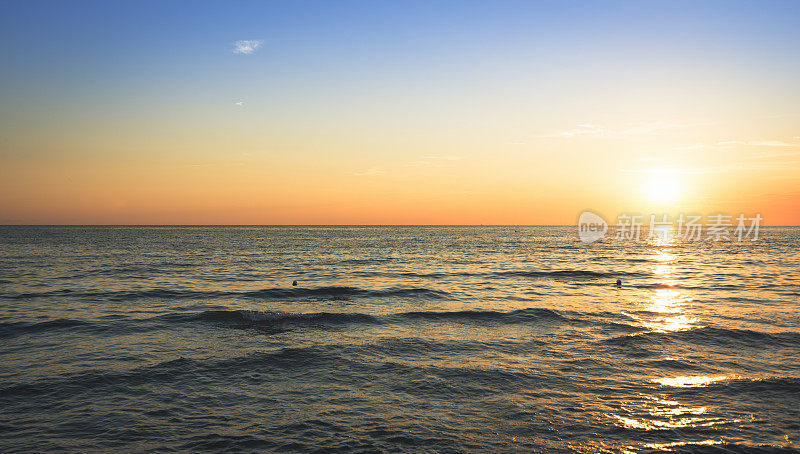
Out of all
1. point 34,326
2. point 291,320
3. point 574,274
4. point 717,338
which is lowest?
point 574,274

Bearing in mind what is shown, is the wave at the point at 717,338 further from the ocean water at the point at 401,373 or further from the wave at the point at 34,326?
the wave at the point at 34,326

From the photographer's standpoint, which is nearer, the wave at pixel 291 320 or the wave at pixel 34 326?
the wave at pixel 34 326

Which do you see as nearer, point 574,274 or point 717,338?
point 717,338

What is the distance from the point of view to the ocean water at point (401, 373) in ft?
33.2

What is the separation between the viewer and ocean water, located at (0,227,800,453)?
1011cm

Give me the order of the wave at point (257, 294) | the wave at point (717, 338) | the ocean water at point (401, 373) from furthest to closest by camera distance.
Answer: the wave at point (257, 294)
the wave at point (717, 338)
the ocean water at point (401, 373)

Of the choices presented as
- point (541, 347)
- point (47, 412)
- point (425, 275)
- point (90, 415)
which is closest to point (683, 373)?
point (541, 347)

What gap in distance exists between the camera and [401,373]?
1450 cm

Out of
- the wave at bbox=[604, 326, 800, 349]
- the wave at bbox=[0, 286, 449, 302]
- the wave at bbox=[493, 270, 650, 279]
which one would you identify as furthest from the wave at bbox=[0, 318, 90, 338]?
the wave at bbox=[493, 270, 650, 279]

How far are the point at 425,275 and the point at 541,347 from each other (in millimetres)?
28764

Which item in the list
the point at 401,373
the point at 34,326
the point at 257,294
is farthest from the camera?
the point at 257,294

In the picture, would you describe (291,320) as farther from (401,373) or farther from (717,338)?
(717,338)

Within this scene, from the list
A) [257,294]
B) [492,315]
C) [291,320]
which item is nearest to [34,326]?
[291,320]

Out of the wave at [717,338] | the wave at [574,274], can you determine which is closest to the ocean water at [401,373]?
the wave at [717,338]
